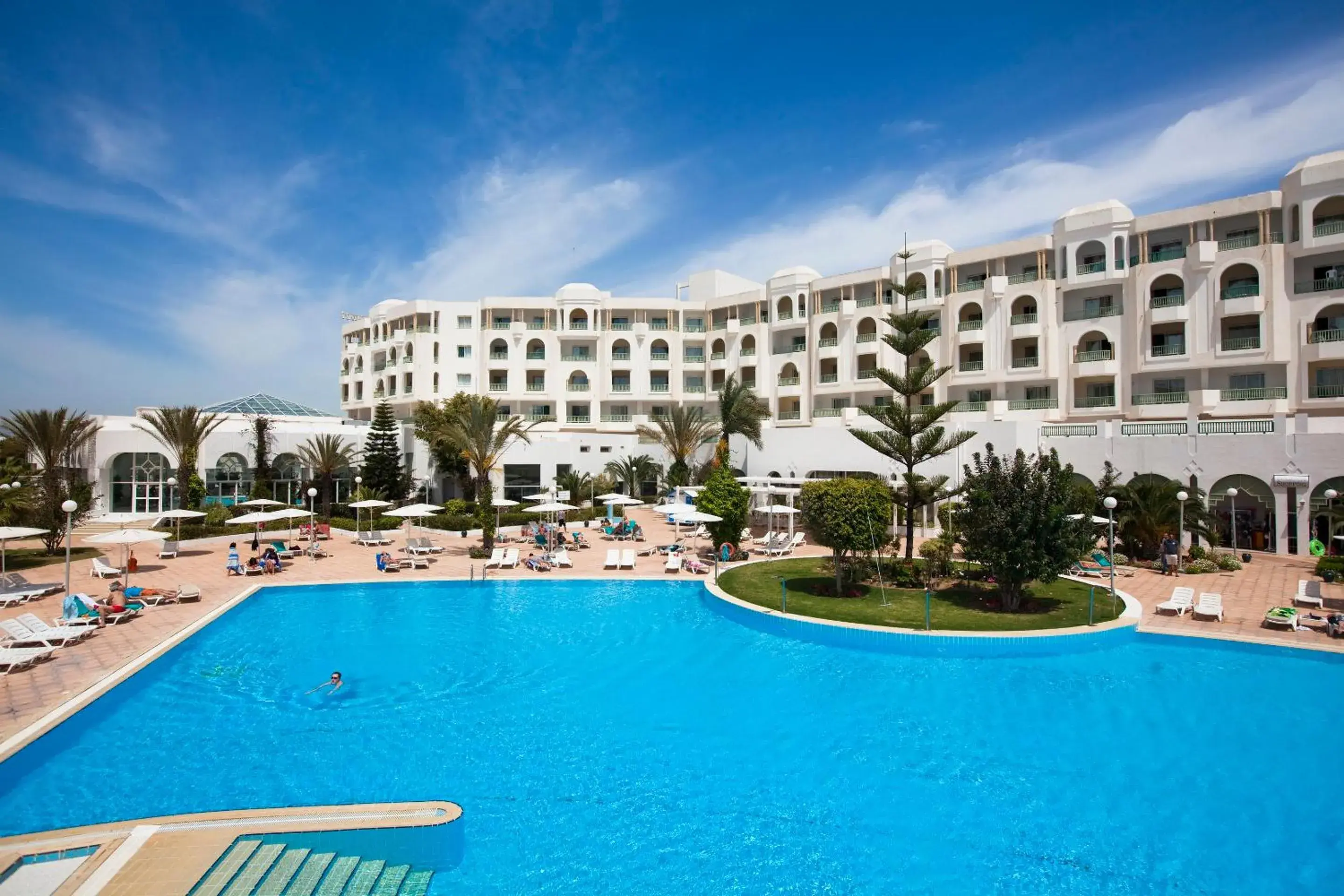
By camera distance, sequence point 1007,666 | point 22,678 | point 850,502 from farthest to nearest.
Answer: point 850,502 < point 1007,666 < point 22,678

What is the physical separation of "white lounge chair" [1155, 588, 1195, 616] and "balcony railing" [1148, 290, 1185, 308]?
1836 cm

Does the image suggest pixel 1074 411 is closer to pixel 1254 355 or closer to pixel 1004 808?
pixel 1254 355

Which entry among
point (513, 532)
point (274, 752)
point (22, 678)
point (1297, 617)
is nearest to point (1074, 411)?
point (1297, 617)

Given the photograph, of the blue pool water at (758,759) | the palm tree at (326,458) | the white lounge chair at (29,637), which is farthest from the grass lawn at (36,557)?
the blue pool water at (758,759)

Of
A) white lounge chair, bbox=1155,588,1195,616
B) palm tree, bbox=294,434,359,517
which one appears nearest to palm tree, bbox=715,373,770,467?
palm tree, bbox=294,434,359,517

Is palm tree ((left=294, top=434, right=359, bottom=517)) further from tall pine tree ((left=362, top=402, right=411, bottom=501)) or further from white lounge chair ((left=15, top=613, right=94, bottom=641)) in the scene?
white lounge chair ((left=15, top=613, right=94, bottom=641))

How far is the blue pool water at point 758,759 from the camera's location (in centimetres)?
698

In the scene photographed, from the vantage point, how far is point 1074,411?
31.2m

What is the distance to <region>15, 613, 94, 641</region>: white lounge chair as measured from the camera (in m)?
12.2

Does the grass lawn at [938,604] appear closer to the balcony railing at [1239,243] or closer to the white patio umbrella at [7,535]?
the white patio umbrella at [7,535]

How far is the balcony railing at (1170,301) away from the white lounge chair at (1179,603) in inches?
723

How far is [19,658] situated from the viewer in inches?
436

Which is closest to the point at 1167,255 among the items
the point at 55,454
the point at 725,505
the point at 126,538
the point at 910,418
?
the point at 910,418

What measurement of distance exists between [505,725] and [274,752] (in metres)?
2.86
